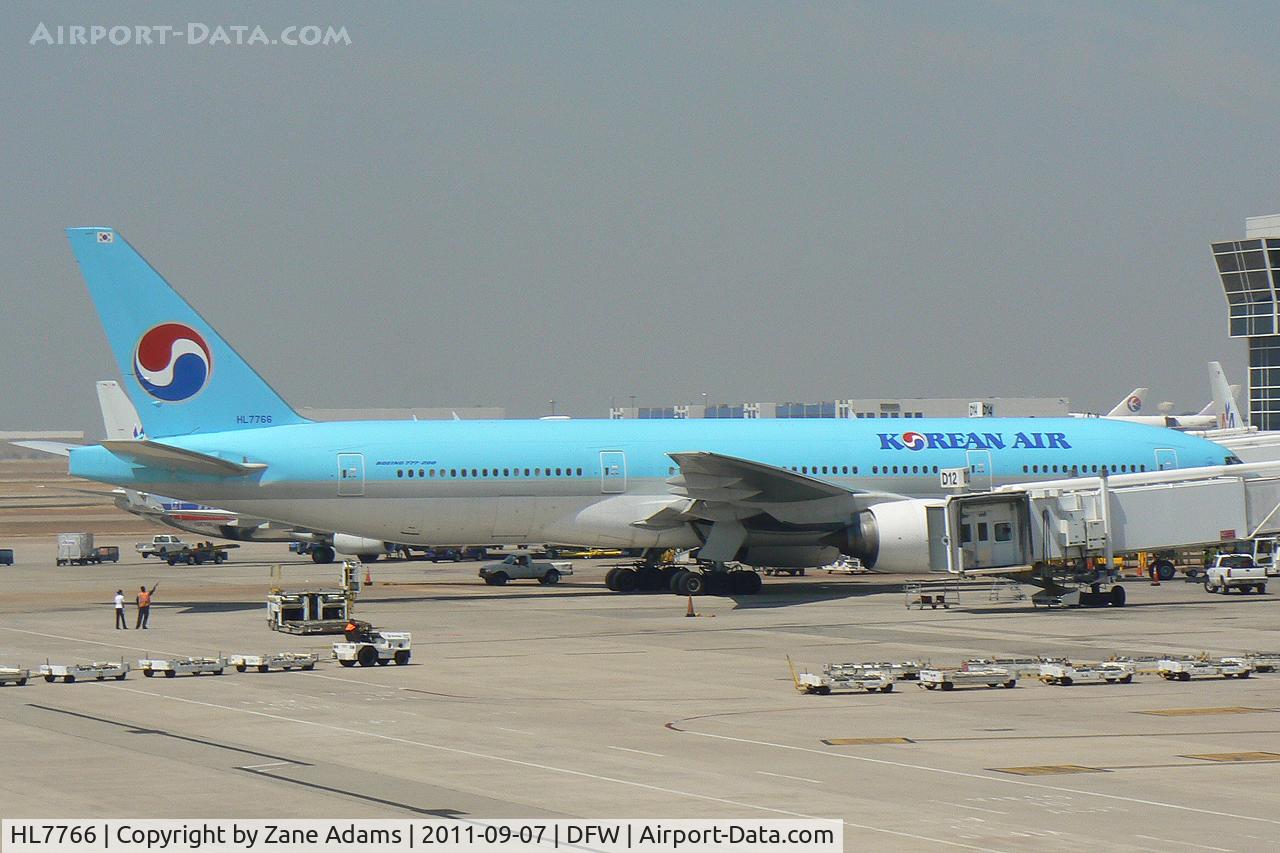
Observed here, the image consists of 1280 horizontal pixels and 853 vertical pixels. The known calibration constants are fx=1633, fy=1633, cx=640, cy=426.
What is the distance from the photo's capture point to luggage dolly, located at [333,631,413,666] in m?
29.9

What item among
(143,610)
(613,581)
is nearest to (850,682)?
(143,610)

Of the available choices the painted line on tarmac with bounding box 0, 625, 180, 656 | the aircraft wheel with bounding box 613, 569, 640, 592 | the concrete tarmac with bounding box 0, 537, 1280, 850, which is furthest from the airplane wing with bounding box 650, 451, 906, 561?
the painted line on tarmac with bounding box 0, 625, 180, 656

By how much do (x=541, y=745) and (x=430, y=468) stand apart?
26805 millimetres

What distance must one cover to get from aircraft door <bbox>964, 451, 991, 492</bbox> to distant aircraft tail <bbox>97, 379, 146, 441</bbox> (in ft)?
152

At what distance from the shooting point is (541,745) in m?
20.4

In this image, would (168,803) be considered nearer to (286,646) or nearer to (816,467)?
(286,646)

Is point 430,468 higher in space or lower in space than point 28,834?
higher

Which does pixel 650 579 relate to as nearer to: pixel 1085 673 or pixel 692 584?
pixel 692 584

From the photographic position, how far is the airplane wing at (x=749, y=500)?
4462 centimetres

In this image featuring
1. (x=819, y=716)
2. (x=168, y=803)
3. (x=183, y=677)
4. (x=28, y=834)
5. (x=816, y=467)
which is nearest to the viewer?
(x=28, y=834)

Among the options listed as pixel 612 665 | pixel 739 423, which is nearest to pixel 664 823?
pixel 612 665

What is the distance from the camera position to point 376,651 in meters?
30.2

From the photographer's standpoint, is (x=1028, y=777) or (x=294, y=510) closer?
(x=1028, y=777)

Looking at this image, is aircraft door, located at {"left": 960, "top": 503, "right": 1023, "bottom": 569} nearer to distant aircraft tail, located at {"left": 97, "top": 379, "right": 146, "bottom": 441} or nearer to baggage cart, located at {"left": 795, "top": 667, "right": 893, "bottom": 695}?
baggage cart, located at {"left": 795, "top": 667, "right": 893, "bottom": 695}
